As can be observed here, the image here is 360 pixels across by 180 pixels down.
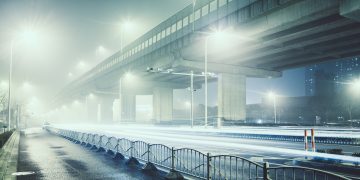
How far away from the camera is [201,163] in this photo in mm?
14742

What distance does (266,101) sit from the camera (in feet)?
323

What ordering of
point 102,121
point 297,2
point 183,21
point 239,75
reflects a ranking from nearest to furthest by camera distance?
1. point 297,2
2. point 183,21
3. point 239,75
4. point 102,121

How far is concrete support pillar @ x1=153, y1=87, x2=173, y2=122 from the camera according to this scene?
74312mm

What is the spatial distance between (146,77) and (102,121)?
36.3 m

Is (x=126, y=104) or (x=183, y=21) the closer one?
(x=183, y=21)

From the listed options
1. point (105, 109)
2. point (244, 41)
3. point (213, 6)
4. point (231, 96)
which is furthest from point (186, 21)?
point (105, 109)

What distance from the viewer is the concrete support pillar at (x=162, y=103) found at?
244 feet

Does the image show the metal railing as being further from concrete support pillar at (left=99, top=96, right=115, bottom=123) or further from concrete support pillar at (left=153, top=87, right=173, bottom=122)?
concrete support pillar at (left=99, top=96, right=115, bottom=123)

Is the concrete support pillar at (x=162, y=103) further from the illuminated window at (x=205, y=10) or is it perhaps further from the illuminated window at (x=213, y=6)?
the illuminated window at (x=213, y=6)

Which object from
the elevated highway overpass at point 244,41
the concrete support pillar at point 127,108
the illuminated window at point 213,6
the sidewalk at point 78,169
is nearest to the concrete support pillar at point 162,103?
the elevated highway overpass at point 244,41

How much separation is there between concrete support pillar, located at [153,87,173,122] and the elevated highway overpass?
6.95 metres

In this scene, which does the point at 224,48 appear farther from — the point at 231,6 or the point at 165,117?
the point at 165,117

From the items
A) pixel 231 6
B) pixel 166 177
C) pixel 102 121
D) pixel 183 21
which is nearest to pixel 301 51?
pixel 231 6

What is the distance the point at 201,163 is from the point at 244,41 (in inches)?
920
